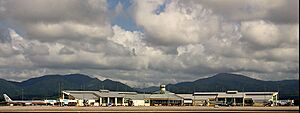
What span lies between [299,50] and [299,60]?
0.88 metres

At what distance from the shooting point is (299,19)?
3788 centimetres

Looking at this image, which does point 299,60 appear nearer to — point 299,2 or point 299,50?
point 299,50

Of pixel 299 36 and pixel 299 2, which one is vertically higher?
pixel 299 2

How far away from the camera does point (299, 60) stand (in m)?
38.4

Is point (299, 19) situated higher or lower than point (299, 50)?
higher

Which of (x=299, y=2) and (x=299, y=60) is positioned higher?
(x=299, y=2)

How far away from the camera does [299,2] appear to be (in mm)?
38031

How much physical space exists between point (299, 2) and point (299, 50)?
3.58 metres

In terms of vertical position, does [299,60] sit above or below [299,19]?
below

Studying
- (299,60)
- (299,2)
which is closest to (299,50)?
(299,60)

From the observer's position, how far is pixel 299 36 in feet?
124

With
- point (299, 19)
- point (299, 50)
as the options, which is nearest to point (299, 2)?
point (299, 19)

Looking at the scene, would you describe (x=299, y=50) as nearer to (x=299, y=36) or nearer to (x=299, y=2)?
(x=299, y=36)

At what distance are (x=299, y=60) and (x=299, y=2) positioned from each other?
4.35 m
